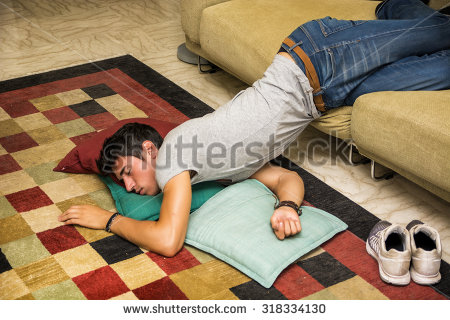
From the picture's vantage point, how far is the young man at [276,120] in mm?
1396

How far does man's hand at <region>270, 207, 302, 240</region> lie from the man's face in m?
0.33

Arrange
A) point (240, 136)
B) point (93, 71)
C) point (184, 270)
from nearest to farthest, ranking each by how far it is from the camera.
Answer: point (184, 270) < point (240, 136) < point (93, 71)

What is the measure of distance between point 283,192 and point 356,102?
0.33m

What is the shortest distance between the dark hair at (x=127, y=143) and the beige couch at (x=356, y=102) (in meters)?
0.52

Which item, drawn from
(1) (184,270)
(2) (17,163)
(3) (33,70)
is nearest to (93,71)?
(3) (33,70)

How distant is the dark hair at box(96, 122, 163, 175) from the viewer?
147cm

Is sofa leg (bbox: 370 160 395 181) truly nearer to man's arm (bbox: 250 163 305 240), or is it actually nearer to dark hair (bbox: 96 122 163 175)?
man's arm (bbox: 250 163 305 240)

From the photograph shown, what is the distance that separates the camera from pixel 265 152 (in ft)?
5.06

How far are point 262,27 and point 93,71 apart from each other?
0.87 meters

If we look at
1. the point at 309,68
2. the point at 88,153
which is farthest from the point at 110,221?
the point at 309,68

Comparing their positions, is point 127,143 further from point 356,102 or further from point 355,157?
point 355,157

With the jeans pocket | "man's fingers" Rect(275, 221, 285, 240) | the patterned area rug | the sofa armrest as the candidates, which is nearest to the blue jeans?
the jeans pocket

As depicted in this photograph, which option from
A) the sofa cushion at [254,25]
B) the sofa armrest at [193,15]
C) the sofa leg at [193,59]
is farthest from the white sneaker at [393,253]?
the sofa leg at [193,59]

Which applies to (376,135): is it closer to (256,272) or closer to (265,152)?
(265,152)
